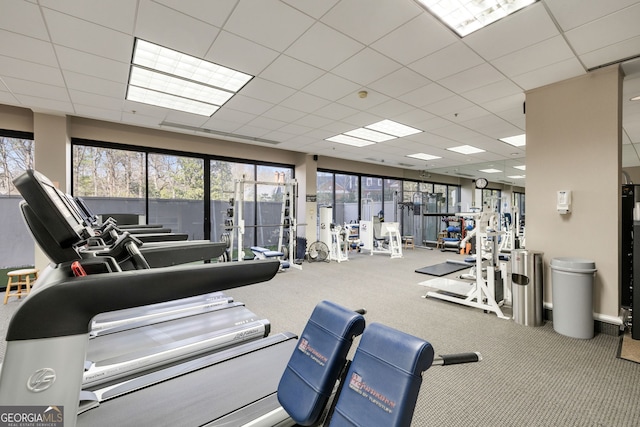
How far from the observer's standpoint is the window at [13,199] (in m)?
4.57

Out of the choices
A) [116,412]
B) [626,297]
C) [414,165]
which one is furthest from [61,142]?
[414,165]

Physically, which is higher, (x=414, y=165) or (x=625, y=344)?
(x=414, y=165)

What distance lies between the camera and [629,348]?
268 centimetres

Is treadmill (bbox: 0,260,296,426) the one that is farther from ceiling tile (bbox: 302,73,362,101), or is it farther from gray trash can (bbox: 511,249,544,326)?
gray trash can (bbox: 511,249,544,326)

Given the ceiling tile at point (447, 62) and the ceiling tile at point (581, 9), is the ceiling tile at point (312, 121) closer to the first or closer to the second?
the ceiling tile at point (447, 62)

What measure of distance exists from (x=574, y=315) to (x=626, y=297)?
1.07 metres

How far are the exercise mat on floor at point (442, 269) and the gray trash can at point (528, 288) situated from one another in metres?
2.45

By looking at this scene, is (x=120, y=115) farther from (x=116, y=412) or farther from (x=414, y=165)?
(x=414, y=165)

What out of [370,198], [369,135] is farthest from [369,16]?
[370,198]

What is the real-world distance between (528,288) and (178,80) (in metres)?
4.91

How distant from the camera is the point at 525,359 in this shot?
2.53 metres

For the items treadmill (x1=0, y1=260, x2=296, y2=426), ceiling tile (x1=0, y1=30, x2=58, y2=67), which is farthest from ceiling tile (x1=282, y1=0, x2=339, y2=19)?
ceiling tile (x1=0, y1=30, x2=58, y2=67)

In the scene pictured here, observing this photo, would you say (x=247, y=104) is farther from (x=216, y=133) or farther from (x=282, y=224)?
(x=282, y=224)

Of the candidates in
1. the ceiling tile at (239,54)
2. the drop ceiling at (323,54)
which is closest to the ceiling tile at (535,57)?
the drop ceiling at (323,54)
